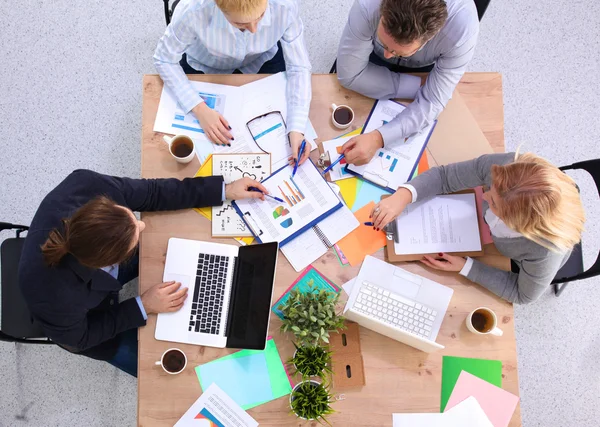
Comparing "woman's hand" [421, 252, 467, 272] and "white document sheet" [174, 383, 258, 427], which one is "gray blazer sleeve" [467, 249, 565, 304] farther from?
"white document sheet" [174, 383, 258, 427]

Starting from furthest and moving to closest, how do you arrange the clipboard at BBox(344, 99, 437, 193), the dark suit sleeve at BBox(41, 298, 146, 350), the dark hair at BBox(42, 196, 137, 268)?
the clipboard at BBox(344, 99, 437, 193) → the dark suit sleeve at BBox(41, 298, 146, 350) → the dark hair at BBox(42, 196, 137, 268)

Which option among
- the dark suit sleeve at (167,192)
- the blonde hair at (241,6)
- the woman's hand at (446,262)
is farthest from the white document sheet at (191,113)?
the woman's hand at (446,262)

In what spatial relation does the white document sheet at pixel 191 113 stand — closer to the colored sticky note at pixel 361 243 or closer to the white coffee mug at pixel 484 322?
the colored sticky note at pixel 361 243

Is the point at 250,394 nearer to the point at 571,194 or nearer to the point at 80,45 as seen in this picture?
the point at 571,194

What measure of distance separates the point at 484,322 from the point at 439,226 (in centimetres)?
32

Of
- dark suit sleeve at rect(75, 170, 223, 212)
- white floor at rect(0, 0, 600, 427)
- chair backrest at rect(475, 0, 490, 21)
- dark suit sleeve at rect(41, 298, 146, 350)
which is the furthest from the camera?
white floor at rect(0, 0, 600, 427)

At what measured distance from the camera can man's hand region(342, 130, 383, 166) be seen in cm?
150

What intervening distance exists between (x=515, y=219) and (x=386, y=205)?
0.37 metres

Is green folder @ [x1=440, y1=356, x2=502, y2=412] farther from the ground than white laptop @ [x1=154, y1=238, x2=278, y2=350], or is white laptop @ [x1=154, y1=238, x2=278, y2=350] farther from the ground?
white laptop @ [x1=154, y1=238, x2=278, y2=350]

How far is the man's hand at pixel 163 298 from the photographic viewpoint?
4.51ft

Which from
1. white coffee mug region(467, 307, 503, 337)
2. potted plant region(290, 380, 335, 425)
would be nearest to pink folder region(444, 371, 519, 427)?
white coffee mug region(467, 307, 503, 337)

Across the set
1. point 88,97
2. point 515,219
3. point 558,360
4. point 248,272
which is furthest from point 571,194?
point 88,97

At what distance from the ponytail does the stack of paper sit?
49cm

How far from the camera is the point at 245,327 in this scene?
4.50ft
